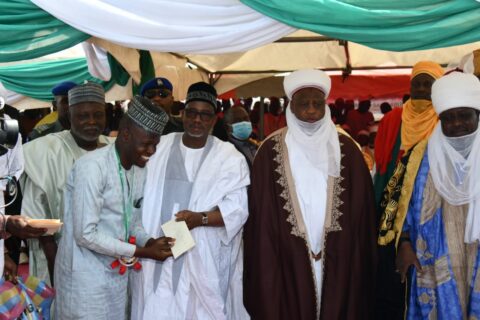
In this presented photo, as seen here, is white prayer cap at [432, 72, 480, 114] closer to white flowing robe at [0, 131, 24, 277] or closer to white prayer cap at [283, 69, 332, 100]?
white prayer cap at [283, 69, 332, 100]

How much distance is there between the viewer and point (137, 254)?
3836 mm

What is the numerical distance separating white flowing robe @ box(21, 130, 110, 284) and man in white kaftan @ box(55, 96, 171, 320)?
22.5 inches

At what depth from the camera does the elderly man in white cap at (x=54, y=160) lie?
173 inches

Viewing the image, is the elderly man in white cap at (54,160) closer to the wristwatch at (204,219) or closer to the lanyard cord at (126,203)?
the lanyard cord at (126,203)

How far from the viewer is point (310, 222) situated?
456 cm

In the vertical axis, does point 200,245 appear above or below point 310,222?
below

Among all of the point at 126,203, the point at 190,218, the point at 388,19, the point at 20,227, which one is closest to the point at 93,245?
the point at 126,203

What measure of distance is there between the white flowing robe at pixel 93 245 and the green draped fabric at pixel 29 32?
82 cm

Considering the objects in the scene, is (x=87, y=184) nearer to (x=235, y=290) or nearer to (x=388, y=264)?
(x=235, y=290)

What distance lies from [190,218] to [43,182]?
105 centimetres

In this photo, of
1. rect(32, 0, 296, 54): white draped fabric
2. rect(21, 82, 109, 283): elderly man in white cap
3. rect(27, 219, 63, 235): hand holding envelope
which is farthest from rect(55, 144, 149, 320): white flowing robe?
rect(32, 0, 296, 54): white draped fabric

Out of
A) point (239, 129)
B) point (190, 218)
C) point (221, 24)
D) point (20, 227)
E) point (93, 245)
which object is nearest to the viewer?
point (20, 227)

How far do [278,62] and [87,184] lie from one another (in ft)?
19.4

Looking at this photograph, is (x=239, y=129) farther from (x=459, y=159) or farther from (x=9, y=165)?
(x=9, y=165)
